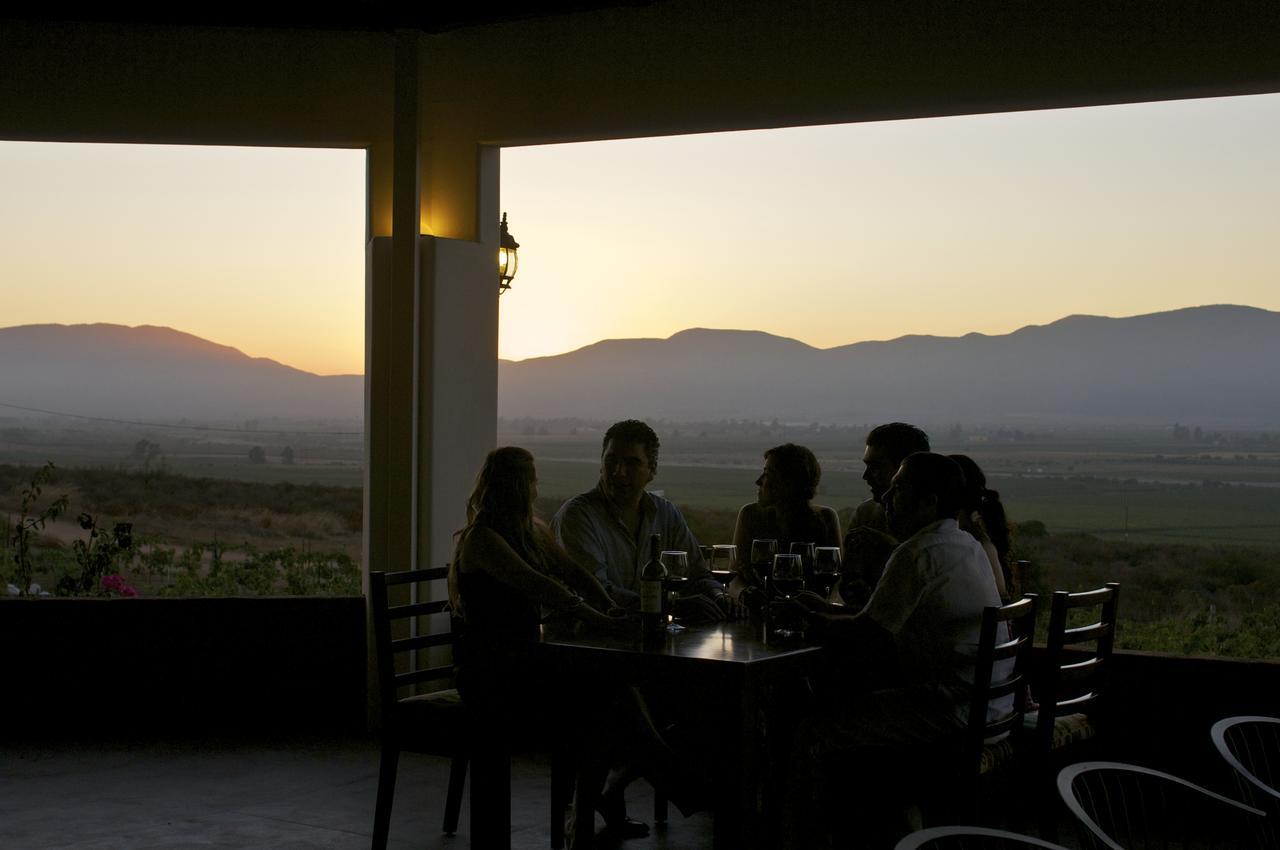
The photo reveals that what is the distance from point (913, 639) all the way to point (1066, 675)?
Answer: 496 millimetres

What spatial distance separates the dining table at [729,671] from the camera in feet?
10.4

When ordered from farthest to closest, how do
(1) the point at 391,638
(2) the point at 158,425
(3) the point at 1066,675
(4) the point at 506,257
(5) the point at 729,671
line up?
(2) the point at 158,425
(4) the point at 506,257
(1) the point at 391,638
(3) the point at 1066,675
(5) the point at 729,671

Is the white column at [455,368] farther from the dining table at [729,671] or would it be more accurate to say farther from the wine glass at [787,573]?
the wine glass at [787,573]

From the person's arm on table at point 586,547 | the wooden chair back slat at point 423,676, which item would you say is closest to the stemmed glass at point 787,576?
the person's arm on table at point 586,547

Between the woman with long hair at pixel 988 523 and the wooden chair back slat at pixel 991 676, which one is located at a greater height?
the woman with long hair at pixel 988 523

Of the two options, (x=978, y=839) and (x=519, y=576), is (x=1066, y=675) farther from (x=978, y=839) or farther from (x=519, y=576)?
(x=978, y=839)

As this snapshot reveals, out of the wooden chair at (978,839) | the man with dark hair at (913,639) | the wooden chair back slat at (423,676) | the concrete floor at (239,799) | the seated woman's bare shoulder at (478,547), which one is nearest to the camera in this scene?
the wooden chair at (978,839)

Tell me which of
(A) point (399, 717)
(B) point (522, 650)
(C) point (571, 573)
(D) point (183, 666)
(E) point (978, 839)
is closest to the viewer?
(E) point (978, 839)

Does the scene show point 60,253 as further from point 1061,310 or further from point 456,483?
point 1061,310

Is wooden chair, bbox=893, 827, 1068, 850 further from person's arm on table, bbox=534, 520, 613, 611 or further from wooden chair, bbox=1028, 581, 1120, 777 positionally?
person's arm on table, bbox=534, 520, 613, 611

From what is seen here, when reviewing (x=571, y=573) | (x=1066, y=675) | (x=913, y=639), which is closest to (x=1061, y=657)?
(x=1066, y=675)

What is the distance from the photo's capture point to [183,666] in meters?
5.94

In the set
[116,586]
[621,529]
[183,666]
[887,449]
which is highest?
[887,449]

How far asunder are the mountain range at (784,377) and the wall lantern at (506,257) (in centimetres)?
44
